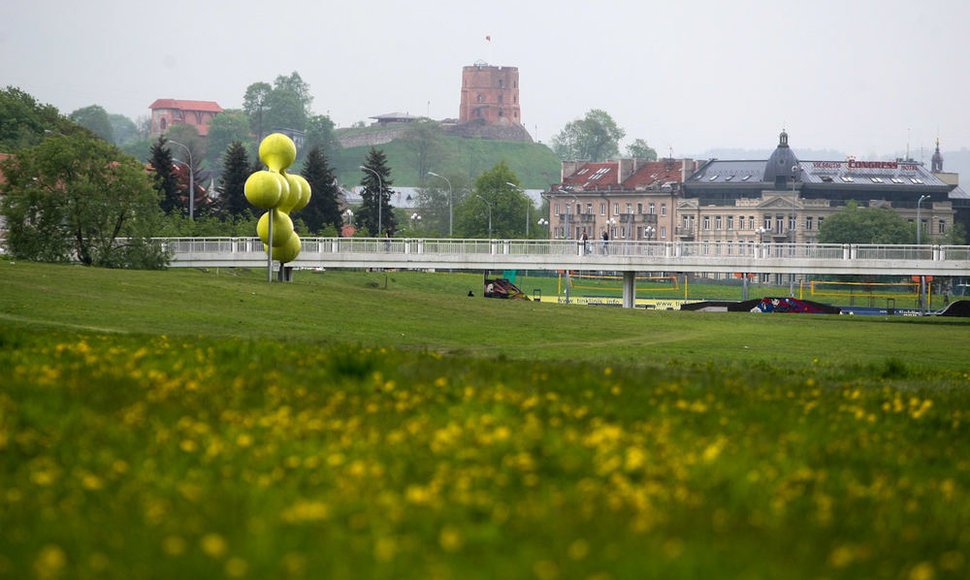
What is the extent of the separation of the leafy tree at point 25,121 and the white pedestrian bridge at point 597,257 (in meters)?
35.4

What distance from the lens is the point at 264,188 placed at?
46031 millimetres

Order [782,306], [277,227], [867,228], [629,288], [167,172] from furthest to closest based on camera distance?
[867,228], [167,172], [782,306], [629,288], [277,227]

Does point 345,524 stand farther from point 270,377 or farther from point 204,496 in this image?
point 270,377

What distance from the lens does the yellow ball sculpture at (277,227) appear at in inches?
1937

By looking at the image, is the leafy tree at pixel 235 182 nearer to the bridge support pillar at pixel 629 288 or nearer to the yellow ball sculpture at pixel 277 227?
the bridge support pillar at pixel 629 288

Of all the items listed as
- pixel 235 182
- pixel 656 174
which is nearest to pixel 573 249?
pixel 235 182

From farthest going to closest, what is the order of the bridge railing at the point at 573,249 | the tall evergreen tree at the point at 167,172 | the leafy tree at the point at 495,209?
the leafy tree at the point at 495,209 → the tall evergreen tree at the point at 167,172 → the bridge railing at the point at 573,249

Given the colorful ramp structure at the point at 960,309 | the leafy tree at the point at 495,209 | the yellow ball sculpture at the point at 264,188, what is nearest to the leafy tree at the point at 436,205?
the leafy tree at the point at 495,209

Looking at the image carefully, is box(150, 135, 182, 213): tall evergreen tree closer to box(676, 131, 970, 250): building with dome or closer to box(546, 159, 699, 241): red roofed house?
box(546, 159, 699, 241): red roofed house

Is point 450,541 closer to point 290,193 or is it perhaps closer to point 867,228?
point 290,193

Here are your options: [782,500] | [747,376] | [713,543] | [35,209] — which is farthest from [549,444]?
[35,209]

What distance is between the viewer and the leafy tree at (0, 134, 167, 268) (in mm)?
51906

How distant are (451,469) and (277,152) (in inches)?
1623

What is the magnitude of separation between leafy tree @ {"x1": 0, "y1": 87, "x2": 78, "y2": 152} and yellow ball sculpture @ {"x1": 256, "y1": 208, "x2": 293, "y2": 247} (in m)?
48.2
